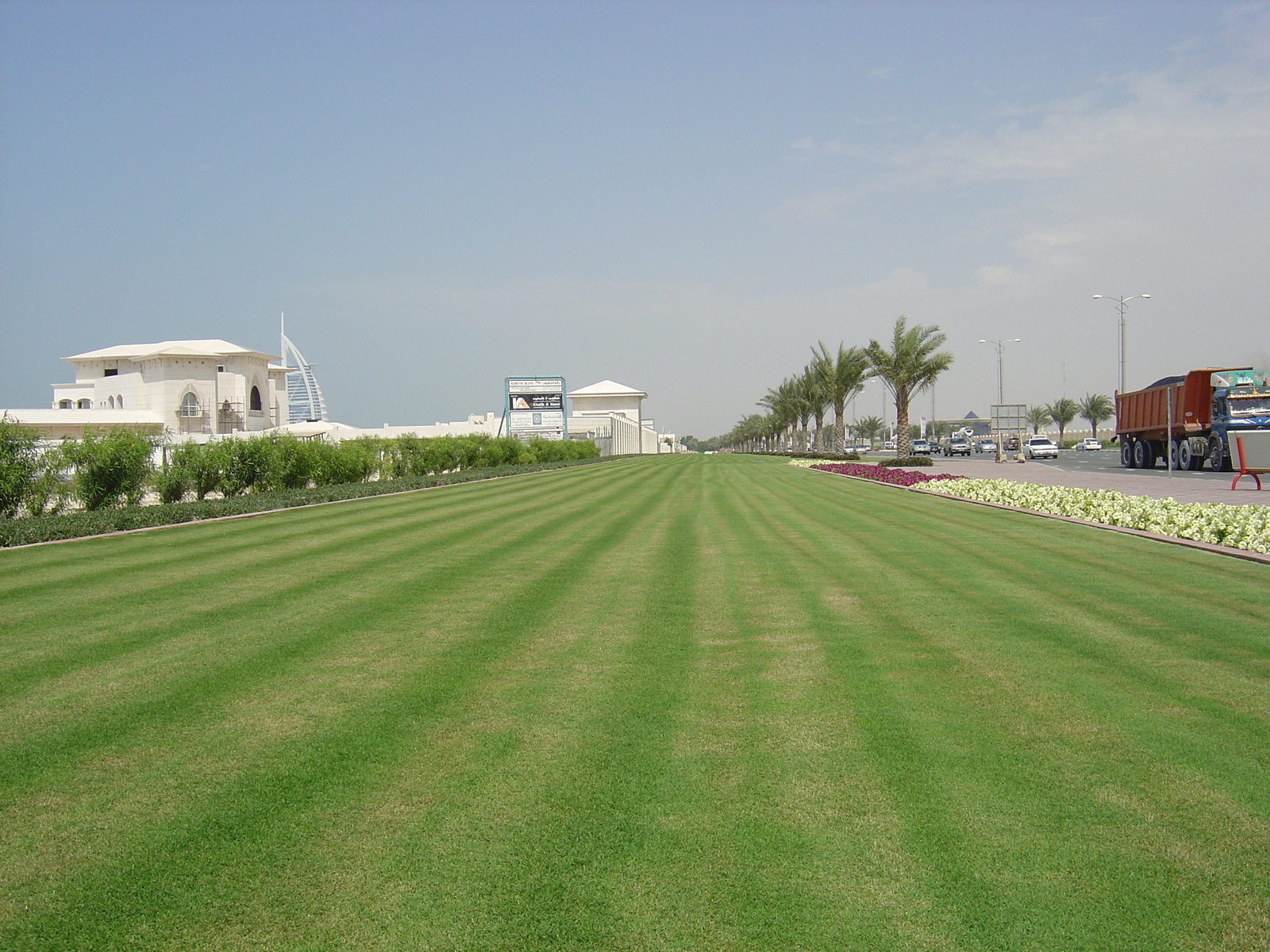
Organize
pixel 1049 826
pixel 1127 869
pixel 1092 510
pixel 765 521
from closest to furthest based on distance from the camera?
pixel 1127 869
pixel 1049 826
pixel 1092 510
pixel 765 521

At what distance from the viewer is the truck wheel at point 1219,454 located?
31.5 m

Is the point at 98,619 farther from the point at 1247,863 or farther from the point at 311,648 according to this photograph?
the point at 1247,863

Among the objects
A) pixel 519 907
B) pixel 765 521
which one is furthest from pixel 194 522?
pixel 519 907

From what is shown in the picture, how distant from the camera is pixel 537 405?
7181 cm

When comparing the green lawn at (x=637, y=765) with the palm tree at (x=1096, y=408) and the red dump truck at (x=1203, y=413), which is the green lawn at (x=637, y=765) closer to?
the red dump truck at (x=1203, y=413)

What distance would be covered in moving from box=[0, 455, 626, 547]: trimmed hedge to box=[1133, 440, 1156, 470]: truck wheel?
31.5 m

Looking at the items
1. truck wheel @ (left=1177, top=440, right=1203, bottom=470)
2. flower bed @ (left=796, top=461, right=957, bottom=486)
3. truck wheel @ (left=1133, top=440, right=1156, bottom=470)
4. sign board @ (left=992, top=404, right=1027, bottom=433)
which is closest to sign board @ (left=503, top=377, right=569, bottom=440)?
sign board @ (left=992, top=404, right=1027, bottom=433)

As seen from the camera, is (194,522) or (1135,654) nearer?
(1135,654)

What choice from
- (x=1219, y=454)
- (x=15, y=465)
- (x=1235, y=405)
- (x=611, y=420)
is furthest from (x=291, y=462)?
(x=611, y=420)

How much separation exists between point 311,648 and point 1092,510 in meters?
13.2

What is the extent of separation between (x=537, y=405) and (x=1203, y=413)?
4909 cm

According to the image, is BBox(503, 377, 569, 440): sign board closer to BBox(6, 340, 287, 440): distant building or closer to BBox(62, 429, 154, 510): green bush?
BBox(6, 340, 287, 440): distant building

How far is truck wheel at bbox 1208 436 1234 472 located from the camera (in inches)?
1242

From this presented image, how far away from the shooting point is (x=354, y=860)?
340 centimetres
